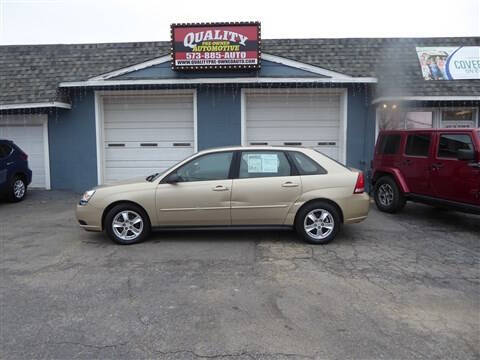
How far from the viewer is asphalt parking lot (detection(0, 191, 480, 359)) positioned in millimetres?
3199

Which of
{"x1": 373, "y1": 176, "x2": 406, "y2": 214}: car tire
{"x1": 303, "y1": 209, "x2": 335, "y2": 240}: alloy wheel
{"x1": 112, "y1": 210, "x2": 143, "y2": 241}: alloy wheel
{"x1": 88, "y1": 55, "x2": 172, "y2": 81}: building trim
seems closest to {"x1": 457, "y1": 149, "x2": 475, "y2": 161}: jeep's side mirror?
{"x1": 373, "y1": 176, "x2": 406, "y2": 214}: car tire

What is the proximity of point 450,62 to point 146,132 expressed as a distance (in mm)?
8704

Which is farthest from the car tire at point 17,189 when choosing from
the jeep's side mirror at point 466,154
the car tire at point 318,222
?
the jeep's side mirror at point 466,154

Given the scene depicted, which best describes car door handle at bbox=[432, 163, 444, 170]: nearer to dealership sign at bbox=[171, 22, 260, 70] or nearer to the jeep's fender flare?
the jeep's fender flare

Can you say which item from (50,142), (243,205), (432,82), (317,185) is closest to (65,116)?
(50,142)

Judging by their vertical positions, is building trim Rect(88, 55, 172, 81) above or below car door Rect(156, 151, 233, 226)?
above

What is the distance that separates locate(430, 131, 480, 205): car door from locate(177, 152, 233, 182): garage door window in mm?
4066

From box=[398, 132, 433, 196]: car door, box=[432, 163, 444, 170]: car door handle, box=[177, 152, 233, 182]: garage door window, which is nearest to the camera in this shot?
box=[177, 152, 233, 182]: garage door window

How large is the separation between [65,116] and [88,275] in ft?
25.1

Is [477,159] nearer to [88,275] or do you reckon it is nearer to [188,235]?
[188,235]

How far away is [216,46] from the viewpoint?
10.3m

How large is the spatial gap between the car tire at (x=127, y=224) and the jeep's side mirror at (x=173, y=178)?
62 cm

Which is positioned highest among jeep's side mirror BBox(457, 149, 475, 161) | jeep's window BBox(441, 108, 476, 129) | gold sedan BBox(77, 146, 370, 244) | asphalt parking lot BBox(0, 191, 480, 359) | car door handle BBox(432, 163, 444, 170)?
jeep's window BBox(441, 108, 476, 129)

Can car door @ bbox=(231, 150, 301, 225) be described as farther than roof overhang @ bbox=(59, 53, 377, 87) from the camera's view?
No
